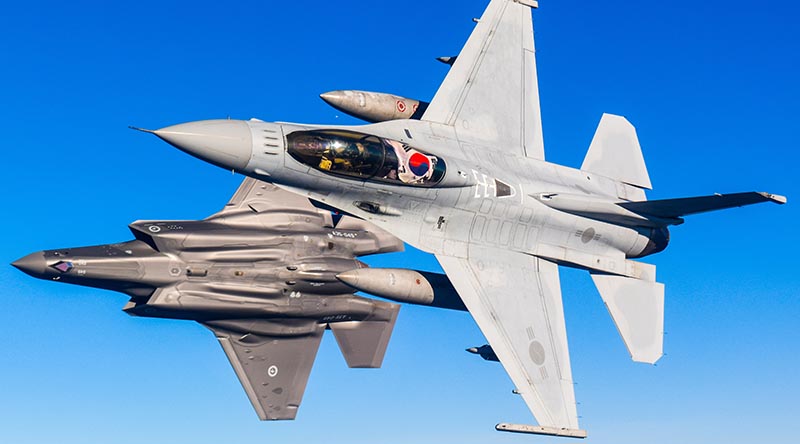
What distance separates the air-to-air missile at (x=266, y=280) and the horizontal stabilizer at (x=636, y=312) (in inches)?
193

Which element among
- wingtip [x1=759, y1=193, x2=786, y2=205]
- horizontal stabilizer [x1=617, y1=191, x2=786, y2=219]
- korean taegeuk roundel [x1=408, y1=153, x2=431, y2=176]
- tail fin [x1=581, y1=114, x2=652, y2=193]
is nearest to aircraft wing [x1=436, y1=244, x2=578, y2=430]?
korean taegeuk roundel [x1=408, y1=153, x2=431, y2=176]

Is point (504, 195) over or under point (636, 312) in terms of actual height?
over

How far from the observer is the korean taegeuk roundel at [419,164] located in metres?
25.4

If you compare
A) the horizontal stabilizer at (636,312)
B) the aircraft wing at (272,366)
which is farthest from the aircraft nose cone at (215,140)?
the horizontal stabilizer at (636,312)

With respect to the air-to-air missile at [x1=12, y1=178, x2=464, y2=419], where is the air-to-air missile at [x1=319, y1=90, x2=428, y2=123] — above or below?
above

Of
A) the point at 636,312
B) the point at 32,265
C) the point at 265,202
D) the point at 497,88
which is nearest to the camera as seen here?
the point at 32,265

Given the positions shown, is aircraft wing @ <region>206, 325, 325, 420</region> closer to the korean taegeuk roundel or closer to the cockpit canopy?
the cockpit canopy

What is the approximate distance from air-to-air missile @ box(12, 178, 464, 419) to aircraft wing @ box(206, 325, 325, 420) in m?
0.03

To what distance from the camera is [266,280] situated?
1033 inches

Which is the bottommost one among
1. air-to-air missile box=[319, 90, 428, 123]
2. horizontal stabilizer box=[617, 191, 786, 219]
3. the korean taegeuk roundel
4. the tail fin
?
the korean taegeuk roundel

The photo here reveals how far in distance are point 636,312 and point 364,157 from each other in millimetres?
10136

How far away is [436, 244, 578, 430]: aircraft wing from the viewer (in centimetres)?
2711

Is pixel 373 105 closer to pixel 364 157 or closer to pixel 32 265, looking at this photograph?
pixel 364 157

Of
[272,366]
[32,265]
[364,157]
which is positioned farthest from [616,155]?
[32,265]
